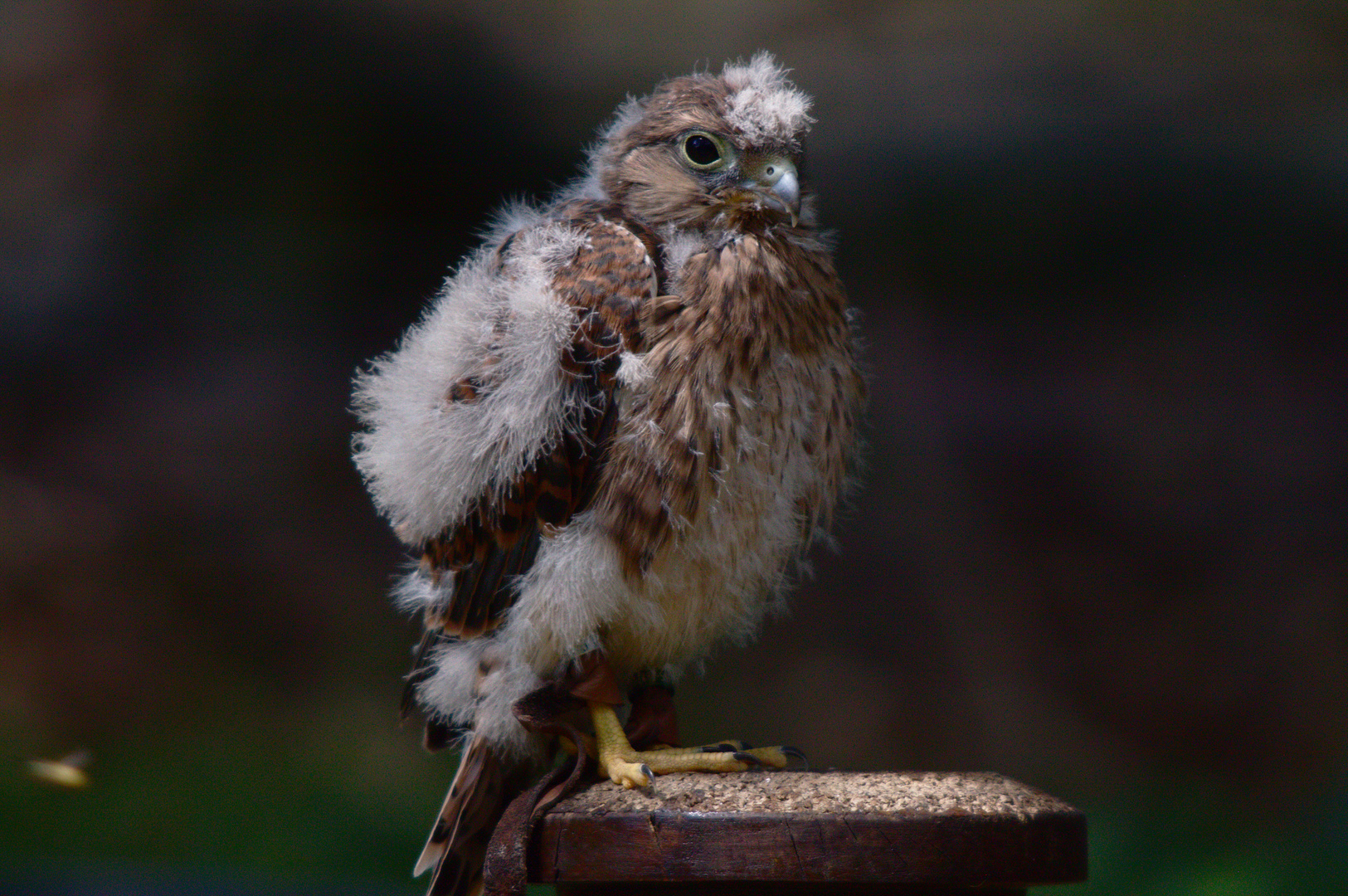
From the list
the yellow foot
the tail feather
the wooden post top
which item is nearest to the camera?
the wooden post top

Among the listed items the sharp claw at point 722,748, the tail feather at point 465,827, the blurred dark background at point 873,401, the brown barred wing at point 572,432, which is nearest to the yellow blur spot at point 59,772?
the blurred dark background at point 873,401

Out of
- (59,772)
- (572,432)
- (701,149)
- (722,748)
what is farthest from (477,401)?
(59,772)

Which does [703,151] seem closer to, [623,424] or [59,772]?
[623,424]

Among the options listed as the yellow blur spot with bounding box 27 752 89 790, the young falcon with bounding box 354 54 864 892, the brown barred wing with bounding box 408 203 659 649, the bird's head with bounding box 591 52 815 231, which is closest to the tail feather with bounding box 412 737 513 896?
the young falcon with bounding box 354 54 864 892

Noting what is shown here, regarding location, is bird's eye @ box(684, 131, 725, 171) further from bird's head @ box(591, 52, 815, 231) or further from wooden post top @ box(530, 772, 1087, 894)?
wooden post top @ box(530, 772, 1087, 894)

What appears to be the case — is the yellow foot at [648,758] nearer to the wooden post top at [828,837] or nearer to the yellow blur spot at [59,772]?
the wooden post top at [828,837]
